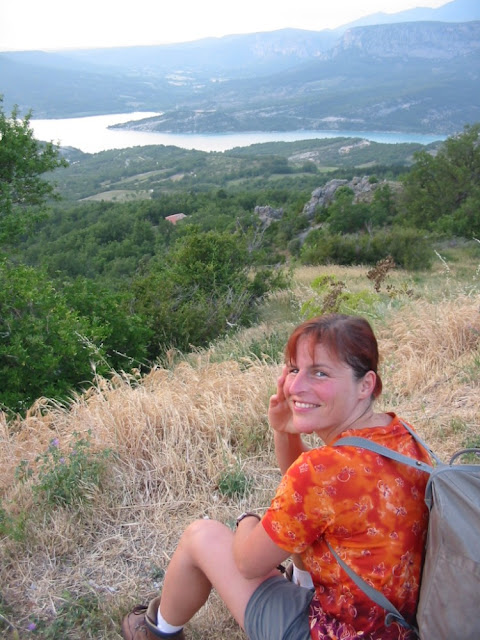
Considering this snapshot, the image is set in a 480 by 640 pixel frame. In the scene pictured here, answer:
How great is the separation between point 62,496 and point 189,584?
3.58ft

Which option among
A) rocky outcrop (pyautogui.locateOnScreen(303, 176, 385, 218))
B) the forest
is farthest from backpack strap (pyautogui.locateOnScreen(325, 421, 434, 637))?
rocky outcrop (pyautogui.locateOnScreen(303, 176, 385, 218))

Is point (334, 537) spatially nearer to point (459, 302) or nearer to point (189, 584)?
point (189, 584)

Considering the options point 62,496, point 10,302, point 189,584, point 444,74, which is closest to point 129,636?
point 189,584

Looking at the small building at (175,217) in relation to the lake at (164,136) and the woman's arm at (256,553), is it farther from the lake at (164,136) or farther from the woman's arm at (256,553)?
the lake at (164,136)

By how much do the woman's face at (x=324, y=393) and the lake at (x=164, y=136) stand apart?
105 metres

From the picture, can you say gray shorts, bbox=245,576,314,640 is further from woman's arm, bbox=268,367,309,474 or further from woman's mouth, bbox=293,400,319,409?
woman's mouth, bbox=293,400,319,409

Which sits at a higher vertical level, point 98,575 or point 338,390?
point 338,390

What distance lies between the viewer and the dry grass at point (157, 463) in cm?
219

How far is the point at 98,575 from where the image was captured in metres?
2.28

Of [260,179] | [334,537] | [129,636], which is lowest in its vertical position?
[260,179]

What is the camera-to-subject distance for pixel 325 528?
4.46ft

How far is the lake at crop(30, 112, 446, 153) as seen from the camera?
106 m

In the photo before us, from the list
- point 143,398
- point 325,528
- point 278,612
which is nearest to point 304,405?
→ point 325,528

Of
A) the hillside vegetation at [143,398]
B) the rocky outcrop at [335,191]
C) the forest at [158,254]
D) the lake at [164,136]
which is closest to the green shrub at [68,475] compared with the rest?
the hillside vegetation at [143,398]
